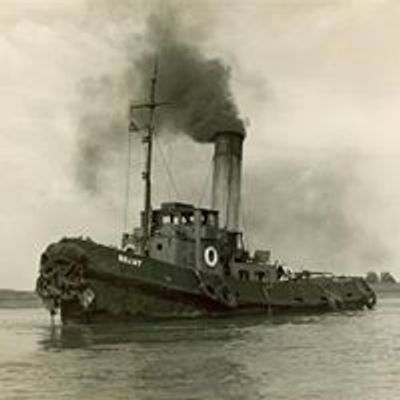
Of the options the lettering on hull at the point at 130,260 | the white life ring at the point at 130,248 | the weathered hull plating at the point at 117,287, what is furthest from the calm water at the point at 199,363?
the white life ring at the point at 130,248

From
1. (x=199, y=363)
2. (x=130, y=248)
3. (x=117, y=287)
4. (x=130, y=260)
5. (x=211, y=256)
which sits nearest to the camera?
(x=199, y=363)

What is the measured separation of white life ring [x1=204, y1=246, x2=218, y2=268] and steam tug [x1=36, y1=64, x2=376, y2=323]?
1.4 inches

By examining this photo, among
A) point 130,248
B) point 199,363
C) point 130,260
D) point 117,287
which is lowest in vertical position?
point 199,363

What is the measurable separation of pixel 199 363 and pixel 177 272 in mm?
13629

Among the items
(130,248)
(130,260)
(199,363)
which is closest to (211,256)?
(130,248)

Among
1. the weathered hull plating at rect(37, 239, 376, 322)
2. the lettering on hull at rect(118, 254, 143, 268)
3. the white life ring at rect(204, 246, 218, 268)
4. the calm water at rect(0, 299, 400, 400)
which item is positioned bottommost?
the calm water at rect(0, 299, 400, 400)

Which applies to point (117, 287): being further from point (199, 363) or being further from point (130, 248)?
point (199, 363)

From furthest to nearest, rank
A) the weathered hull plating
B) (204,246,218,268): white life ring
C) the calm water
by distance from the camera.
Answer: (204,246,218,268): white life ring → the weathered hull plating → the calm water

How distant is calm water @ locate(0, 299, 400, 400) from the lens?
44.5 ft

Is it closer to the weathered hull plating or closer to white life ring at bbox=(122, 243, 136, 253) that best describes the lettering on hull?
the weathered hull plating

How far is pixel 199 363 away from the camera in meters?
17.4

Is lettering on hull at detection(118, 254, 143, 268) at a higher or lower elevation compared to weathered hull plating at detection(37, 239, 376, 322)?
higher

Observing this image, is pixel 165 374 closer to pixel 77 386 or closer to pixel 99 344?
pixel 77 386

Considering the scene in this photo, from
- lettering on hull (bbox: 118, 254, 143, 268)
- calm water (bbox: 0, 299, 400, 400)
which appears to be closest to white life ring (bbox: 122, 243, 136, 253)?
lettering on hull (bbox: 118, 254, 143, 268)
